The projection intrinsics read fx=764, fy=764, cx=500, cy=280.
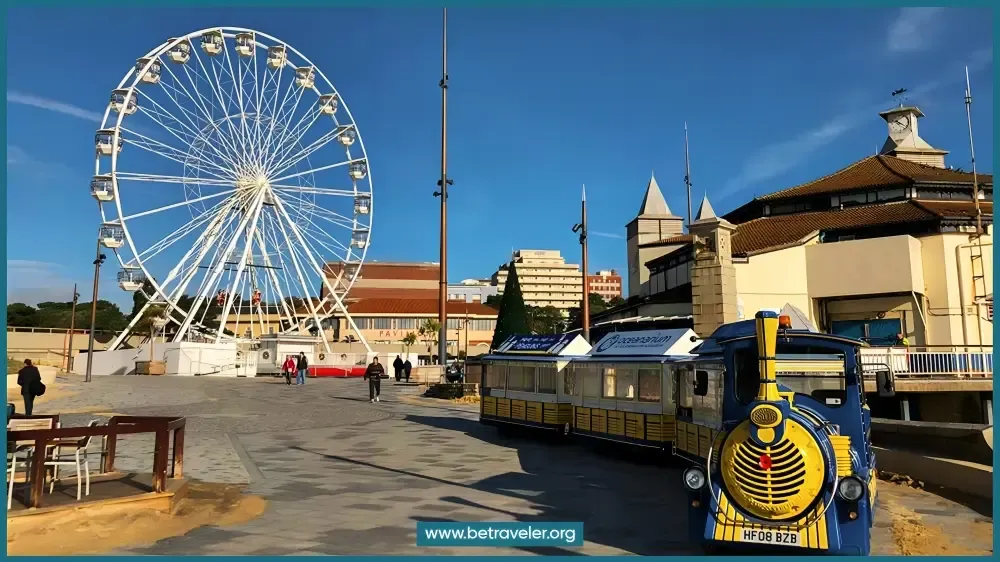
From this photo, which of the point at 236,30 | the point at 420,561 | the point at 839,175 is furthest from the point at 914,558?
the point at 236,30

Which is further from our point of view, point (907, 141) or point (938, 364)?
point (907, 141)

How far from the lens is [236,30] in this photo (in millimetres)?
41406

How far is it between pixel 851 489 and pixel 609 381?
8.51 meters

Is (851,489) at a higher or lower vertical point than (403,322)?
lower

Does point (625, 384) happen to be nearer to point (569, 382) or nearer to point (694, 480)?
point (569, 382)

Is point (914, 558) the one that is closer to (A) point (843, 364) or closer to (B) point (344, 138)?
(A) point (843, 364)

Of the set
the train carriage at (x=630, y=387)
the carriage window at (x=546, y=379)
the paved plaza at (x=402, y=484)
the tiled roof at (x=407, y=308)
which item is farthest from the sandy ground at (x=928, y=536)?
the tiled roof at (x=407, y=308)

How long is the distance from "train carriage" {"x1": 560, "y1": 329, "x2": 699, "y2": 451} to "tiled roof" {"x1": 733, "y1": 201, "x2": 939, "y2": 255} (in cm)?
1773

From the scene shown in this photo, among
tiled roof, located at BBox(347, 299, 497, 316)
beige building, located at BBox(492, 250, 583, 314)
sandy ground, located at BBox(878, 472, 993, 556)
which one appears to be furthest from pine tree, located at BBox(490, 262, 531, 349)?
beige building, located at BBox(492, 250, 583, 314)

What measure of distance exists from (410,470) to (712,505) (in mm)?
6562

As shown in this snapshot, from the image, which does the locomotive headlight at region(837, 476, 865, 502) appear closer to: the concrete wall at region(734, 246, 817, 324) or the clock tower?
the concrete wall at region(734, 246, 817, 324)

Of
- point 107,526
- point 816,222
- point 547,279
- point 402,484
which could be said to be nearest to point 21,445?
point 107,526

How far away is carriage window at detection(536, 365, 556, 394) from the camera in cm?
1718

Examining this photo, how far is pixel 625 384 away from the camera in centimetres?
1470
